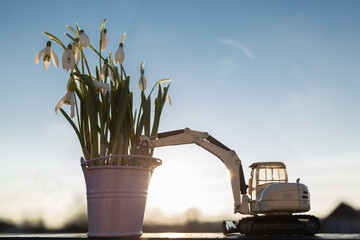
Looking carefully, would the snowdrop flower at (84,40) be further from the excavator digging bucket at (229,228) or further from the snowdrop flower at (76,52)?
the excavator digging bucket at (229,228)

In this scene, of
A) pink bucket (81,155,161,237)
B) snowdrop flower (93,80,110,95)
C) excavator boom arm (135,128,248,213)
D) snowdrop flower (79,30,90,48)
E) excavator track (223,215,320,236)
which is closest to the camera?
pink bucket (81,155,161,237)

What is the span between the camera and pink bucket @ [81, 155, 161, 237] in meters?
3.62

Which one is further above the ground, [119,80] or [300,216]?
[119,80]

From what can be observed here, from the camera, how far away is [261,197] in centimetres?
422

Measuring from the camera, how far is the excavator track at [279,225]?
4273 mm

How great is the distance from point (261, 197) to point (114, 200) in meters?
1.44

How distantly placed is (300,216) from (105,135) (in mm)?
2034

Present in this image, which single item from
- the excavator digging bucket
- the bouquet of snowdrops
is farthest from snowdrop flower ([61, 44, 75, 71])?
the excavator digging bucket

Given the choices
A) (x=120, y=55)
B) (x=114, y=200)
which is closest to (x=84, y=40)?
(x=120, y=55)

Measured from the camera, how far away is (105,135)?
3887 mm

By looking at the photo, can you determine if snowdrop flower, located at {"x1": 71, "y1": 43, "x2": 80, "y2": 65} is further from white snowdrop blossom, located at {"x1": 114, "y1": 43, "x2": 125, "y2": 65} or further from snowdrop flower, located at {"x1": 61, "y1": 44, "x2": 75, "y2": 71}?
white snowdrop blossom, located at {"x1": 114, "y1": 43, "x2": 125, "y2": 65}

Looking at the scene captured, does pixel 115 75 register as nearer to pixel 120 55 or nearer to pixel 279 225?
pixel 120 55

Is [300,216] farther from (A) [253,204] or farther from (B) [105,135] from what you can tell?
(B) [105,135]

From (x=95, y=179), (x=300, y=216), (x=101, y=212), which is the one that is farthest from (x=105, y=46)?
(x=300, y=216)
